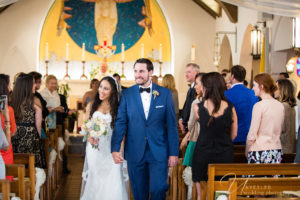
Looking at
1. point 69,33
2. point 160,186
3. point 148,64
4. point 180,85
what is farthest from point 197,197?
point 69,33

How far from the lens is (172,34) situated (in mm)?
14039

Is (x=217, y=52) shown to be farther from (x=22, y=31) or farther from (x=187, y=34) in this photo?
(x=22, y=31)

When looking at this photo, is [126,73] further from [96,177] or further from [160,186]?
[160,186]

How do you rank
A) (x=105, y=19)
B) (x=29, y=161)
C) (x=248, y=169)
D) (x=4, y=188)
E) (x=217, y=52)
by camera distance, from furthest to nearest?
(x=105, y=19), (x=217, y=52), (x=29, y=161), (x=248, y=169), (x=4, y=188)

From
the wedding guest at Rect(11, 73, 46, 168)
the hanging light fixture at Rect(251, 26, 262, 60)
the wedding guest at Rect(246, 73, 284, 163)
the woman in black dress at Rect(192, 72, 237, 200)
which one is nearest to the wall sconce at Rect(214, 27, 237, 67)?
the hanging light fixture at Rect(251, 26, 262, 60)

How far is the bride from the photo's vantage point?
5059mm

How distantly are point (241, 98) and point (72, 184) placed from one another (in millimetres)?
3035

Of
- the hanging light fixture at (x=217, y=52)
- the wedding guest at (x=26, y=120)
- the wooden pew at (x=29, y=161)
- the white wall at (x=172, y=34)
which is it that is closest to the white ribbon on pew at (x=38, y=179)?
the wedding guest at (x=26, y=120)

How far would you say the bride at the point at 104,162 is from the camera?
5.06 m

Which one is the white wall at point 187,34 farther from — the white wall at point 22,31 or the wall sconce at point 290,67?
the wall sconce at point 290,67

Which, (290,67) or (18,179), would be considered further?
(290,67)

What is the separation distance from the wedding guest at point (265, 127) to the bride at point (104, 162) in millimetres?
1506

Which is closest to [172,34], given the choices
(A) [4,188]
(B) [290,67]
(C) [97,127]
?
(B) [290,67]

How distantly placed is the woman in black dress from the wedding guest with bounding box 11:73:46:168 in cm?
201
